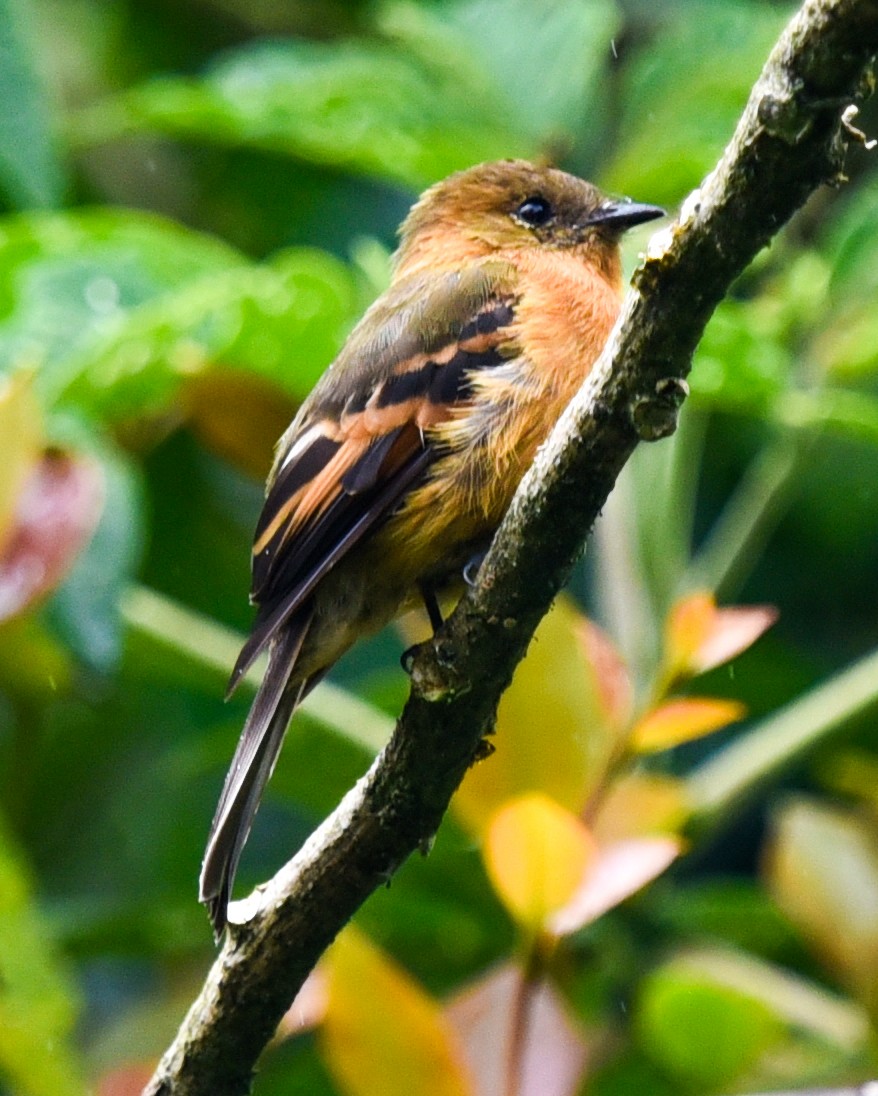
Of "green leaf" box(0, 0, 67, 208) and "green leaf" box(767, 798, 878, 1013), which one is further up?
"green leaf" box(0, 0, 67, 208)

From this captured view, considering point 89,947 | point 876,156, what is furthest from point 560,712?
point 876,156

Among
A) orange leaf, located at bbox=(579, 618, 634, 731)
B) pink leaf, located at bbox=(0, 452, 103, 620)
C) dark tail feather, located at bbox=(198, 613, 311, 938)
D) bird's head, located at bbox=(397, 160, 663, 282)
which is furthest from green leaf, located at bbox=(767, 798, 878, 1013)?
pink leaf, located at bbox=(0, 452, 103, 620)

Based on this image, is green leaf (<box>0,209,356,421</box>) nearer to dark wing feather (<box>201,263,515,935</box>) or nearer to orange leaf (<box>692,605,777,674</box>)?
dark wing feather (<box>201,263,515,935</box>)

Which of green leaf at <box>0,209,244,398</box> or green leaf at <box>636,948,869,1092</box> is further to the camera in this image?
green leaf at <box>0,209,244,398</box>

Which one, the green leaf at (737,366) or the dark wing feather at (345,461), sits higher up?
the green leaf at (737,366)

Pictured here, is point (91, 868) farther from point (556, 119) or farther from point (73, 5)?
point (73, 5)

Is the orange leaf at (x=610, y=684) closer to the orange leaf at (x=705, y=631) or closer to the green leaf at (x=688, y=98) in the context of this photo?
the orange leaf at (x=705, y=631)

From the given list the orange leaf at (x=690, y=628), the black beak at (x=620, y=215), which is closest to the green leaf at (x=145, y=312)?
the black beak at (x=620, y=215)
